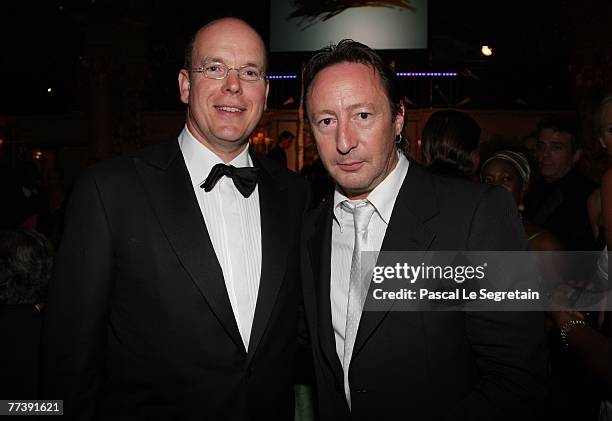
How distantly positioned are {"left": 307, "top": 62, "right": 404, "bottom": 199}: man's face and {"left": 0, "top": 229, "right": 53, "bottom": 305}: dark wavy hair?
1421mm

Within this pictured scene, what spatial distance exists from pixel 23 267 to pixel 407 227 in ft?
5.53

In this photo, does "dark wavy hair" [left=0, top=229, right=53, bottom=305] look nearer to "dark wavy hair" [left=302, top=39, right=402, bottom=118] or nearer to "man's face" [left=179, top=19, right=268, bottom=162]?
"man's face" [left=179, top=19, right=268, bottom=162]

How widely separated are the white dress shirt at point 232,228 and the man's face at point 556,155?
2.37 meters

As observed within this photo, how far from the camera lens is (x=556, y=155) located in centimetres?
375

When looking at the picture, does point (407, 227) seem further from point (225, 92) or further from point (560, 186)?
point (560, 186)

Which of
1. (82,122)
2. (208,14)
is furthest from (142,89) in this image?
(82,122)

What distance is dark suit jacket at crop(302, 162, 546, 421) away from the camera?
1620 millimetres

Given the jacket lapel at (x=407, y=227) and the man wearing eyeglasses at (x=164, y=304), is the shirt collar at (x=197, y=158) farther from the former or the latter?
the jacket lapel at (x=407, y=227)

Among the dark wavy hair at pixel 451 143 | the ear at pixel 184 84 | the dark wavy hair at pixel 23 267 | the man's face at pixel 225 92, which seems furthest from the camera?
the dark wavy hair at pixel 451 143

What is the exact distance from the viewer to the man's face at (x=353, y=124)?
5.94ft

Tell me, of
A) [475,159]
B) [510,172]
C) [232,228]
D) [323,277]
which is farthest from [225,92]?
[475,159]

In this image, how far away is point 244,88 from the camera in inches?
81.7

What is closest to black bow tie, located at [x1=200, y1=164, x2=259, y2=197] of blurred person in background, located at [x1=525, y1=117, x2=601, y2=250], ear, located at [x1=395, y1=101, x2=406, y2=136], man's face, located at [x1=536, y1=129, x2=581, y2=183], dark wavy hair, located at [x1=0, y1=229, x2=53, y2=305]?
ear, located at [x1=395, y1=101, x2=406, y2=136]

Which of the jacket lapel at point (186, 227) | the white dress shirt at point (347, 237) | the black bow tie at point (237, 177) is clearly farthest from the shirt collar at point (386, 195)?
the jacket lapel at point (186, 227)
